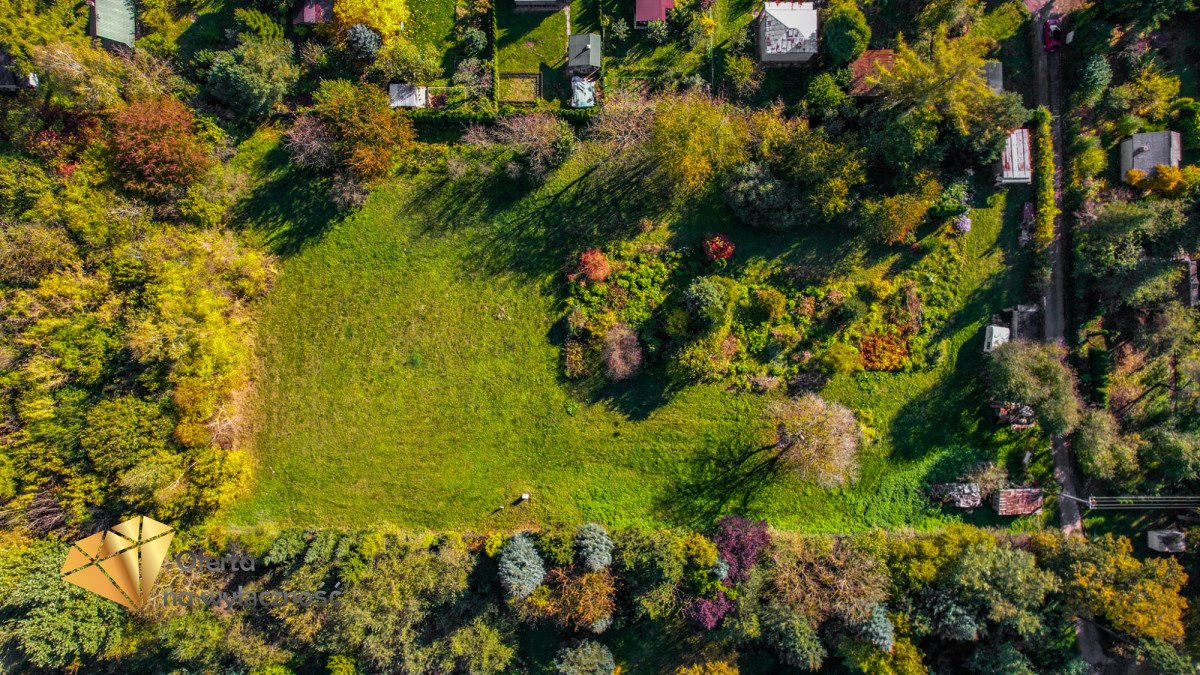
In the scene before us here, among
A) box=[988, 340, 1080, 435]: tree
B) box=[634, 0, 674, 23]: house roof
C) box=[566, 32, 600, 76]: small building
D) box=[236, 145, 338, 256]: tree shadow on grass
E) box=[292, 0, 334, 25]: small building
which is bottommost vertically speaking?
box=[988, 340, 1080, 435]: tree

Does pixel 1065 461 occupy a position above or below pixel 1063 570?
above

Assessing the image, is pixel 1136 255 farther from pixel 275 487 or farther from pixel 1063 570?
pixel 275 487

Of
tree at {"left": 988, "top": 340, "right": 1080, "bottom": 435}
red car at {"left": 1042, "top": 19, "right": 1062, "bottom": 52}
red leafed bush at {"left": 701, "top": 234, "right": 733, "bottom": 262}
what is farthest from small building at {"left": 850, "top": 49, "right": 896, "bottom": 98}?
tree at {"left": 988, "top": 340, "right": 1080, "bottom": 435}

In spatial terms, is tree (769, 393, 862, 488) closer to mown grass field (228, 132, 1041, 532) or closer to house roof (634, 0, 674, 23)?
mown grass field (228, 132, 1041, 532)

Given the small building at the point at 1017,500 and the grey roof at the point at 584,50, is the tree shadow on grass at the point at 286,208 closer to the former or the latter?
the grey roof at the point at 584,50

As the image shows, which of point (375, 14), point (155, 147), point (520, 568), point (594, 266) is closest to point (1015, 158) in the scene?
point (594, 266)

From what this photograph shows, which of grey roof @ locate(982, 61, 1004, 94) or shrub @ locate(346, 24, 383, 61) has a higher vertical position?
shrub @ locate(346, 24, 383, 61)

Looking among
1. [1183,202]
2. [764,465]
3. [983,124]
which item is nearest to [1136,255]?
[1183,202]
